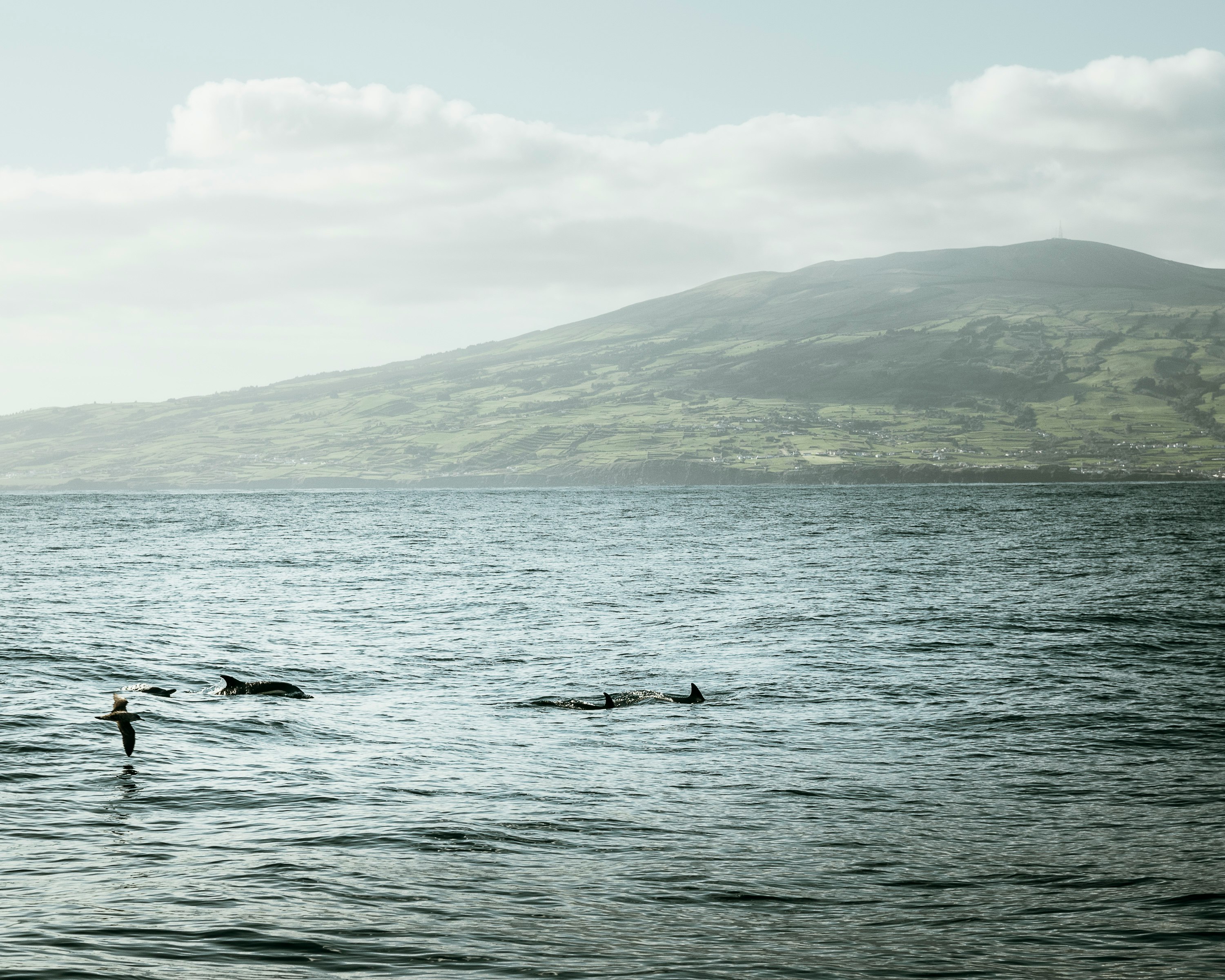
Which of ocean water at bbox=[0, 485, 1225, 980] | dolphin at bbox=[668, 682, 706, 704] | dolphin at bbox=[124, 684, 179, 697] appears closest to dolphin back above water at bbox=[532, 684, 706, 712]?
dolphin at bbox=[668, 682, 706, 704]

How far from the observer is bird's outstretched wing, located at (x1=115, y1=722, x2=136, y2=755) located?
864 inches

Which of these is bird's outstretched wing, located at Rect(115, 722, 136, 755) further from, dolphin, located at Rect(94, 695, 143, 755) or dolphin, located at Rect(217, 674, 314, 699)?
dolphin, located at Rect(217, 674, 314, 699)

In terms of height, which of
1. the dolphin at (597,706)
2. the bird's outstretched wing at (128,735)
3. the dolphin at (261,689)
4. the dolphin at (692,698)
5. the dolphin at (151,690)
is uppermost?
the bird's outstretched wing at (128,735)

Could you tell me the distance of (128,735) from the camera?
2216 cm

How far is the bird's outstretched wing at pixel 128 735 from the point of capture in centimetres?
2194

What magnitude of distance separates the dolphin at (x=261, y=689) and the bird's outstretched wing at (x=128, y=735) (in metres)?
8.64

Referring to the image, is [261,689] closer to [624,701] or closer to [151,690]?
[151,690]

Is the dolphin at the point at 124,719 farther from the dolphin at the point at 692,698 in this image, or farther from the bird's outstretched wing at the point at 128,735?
the dolphin at the point at 692,698

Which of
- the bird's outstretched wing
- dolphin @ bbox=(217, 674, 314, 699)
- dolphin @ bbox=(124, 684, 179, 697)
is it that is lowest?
dolphin @ bbox=(217, 674, 314, 699)

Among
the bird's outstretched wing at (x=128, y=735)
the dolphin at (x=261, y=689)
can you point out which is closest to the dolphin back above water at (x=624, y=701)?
the dolphin at (x=261, y=689)

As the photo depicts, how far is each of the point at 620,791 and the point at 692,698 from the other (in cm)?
972

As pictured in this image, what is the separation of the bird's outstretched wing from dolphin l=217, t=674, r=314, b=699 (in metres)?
8.64

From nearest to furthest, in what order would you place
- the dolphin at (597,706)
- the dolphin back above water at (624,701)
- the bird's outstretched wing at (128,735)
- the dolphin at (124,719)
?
the dolphin at (124,719)
the bird's outstretched wing at (128,735)
the dolphin at (597,706)
the dolphin back above water at (624,701)

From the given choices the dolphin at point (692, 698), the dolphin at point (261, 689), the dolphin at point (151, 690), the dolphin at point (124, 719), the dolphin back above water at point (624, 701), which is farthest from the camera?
the dolphin at point (261, 689)
